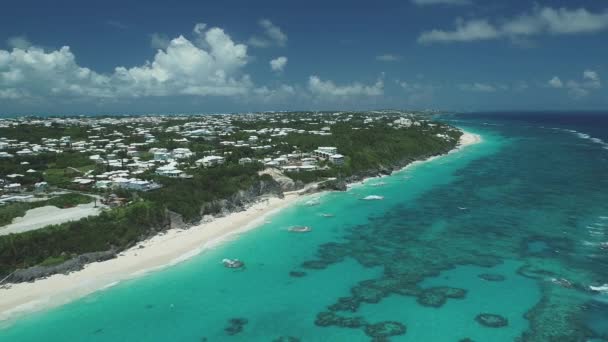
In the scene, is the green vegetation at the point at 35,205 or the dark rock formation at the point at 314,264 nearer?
the dark rock formation at the point at 314,264

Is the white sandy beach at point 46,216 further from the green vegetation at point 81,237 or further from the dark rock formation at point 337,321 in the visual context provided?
the dark rock formation at point 337,321

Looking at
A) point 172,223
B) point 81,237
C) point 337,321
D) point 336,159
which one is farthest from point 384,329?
Answer: point 336,159

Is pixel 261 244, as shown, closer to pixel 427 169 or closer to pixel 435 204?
pixel 435 204

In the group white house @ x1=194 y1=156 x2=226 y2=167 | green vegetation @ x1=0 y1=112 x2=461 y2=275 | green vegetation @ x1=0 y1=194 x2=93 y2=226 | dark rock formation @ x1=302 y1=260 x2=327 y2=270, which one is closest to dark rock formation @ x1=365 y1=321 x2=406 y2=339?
dark rock formation @ x1=302 y1=260 x2=327 y2=270

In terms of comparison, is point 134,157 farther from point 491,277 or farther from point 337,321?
point 491,277

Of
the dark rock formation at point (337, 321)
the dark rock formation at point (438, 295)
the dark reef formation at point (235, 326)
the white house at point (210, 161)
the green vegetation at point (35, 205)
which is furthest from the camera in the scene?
the white house at point (210, 161)

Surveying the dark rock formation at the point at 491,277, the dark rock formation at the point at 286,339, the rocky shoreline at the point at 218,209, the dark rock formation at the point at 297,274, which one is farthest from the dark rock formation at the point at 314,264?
the rocky shoreline at the point at 218,209
